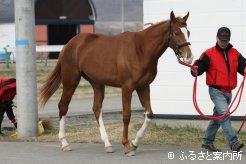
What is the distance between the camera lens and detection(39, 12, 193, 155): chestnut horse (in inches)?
401

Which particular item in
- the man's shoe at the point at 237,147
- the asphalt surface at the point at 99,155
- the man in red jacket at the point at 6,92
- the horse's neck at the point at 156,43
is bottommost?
the asphalt surface at the point at 99,155

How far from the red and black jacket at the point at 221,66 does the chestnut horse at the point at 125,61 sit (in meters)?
0.45

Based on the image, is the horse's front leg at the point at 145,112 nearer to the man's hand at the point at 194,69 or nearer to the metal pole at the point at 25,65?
the man's hand at the point at 194,69

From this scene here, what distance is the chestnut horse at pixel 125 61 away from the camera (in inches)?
401

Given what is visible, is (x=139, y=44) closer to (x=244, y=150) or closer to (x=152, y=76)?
(x=152, y=76)

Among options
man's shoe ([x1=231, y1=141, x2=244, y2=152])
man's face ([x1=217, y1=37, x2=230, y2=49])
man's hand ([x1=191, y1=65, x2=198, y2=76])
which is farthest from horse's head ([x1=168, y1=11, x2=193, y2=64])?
man's shoe ([x1=231, y1=141, x2=244, y2=152])

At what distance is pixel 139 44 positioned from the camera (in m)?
10.5

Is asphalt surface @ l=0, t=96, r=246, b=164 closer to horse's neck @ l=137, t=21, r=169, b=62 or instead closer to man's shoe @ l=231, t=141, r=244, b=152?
man's shoe @ l=231, t=141, r=244, b=152

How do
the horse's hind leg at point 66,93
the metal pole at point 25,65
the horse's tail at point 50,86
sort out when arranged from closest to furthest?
the horse's hind leg at point 66,93, the horse's tail at point 50,86, the metal pole at point 25,65

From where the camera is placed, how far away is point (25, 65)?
12.8 metres

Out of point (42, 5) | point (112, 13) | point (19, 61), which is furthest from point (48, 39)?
point (19, 61)

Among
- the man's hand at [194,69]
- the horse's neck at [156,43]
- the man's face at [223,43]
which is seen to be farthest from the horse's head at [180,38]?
the man's face at [223,43]

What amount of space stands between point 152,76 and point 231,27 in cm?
281

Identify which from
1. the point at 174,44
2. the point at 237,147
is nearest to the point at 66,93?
the point at 174,44
